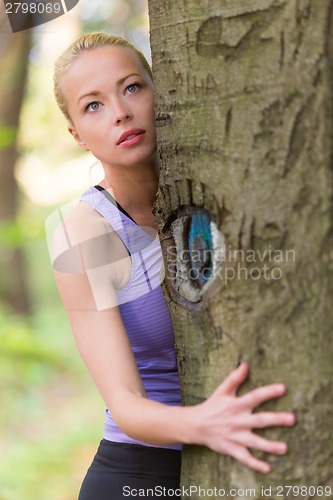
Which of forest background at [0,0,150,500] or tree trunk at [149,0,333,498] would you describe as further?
forest background at [0,0,150,500]

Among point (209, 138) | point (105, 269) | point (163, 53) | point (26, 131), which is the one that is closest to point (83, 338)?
point (105, 269)

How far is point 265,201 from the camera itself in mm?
1424

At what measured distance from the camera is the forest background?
565cm

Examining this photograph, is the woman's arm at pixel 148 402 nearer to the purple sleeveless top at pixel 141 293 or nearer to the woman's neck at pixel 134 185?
the purple sleeveless top at pixel 141 293

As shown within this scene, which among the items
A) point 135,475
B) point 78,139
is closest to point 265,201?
point 78,139

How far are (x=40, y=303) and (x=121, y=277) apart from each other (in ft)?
20.6

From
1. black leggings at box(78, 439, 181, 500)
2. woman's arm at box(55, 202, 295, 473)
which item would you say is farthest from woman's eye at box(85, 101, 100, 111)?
black leggings at box(78, 439, 181, 500)

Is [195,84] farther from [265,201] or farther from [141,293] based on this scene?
[141,293]

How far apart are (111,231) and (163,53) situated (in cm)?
44

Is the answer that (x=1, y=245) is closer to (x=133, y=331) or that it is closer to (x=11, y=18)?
(x=11, y=18)

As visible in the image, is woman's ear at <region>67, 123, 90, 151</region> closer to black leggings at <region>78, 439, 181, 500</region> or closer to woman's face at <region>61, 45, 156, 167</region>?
woman's face at <region>61, 45, 156, 167</region>

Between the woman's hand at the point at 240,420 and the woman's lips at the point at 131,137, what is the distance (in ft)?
2.11

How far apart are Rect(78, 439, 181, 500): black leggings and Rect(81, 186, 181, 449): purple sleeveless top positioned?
0.03 meters

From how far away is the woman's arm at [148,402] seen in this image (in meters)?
1.41
